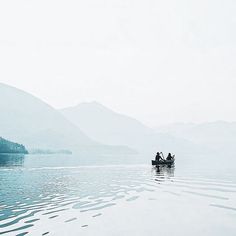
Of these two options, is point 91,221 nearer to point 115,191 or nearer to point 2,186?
point 115,191

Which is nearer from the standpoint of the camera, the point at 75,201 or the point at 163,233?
the point at 163,233

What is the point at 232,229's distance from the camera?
31.0 metres

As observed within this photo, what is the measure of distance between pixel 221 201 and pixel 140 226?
1662 cm

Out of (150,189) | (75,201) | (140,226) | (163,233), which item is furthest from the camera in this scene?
(150,189)

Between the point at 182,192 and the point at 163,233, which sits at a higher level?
the point at 182,192

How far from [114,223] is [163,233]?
466 centimetres

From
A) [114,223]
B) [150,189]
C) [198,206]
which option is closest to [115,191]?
[150,189]

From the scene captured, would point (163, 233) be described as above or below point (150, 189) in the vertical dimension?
below

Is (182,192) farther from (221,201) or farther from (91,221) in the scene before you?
(91,221)

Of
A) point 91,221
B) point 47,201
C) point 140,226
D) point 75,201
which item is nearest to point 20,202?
point 47,201

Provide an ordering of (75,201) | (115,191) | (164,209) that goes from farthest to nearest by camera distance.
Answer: (115,191) < (75,201) < (164,209)

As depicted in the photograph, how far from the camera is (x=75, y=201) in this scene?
42.2 m

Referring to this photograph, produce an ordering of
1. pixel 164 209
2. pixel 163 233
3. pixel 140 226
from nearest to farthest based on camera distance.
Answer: pixel 163 233 < pixel 140 226 < pixel 164 209

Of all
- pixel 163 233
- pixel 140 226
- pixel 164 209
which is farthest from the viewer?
pixel 164 209
